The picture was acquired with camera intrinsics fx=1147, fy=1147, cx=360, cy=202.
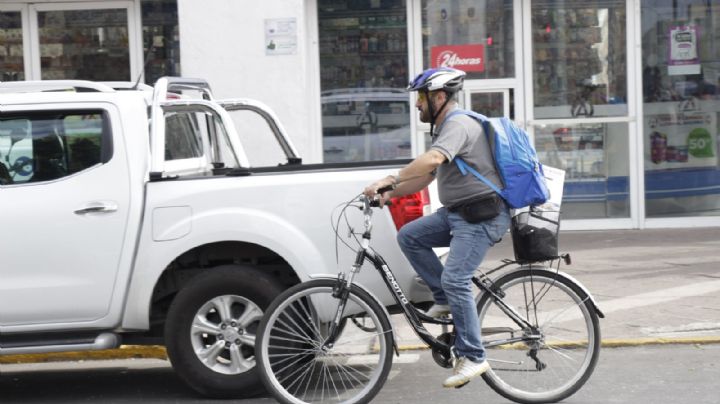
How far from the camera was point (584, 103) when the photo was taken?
549 inches

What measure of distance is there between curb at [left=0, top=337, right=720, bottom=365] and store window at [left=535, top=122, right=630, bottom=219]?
19.7 ft

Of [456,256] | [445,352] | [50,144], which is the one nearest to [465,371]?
[445,352]

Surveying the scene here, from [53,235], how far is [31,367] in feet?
6.84

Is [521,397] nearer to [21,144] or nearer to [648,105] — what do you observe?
[21,144]

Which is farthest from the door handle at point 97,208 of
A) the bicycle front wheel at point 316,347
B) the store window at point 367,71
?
the store window at point 367,71

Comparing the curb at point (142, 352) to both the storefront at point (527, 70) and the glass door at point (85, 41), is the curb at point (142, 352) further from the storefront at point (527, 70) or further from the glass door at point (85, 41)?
the glass door at point (85, 41)

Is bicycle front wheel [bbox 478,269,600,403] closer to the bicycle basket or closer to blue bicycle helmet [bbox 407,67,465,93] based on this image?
the bicycle basket

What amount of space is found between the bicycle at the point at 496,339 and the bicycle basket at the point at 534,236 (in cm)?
11

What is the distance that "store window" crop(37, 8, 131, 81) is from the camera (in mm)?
→ 13977

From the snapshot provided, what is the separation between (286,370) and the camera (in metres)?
6.24

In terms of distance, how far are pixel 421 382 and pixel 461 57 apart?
742cm

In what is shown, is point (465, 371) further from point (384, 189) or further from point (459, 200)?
point (384, 189)

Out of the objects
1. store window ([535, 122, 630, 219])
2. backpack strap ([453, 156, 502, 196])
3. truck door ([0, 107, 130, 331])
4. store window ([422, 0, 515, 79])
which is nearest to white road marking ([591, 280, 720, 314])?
backpack strap ([453, 156, 502, 196])

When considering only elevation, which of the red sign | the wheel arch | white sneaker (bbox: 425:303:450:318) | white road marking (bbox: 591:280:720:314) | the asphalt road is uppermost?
the red sign
